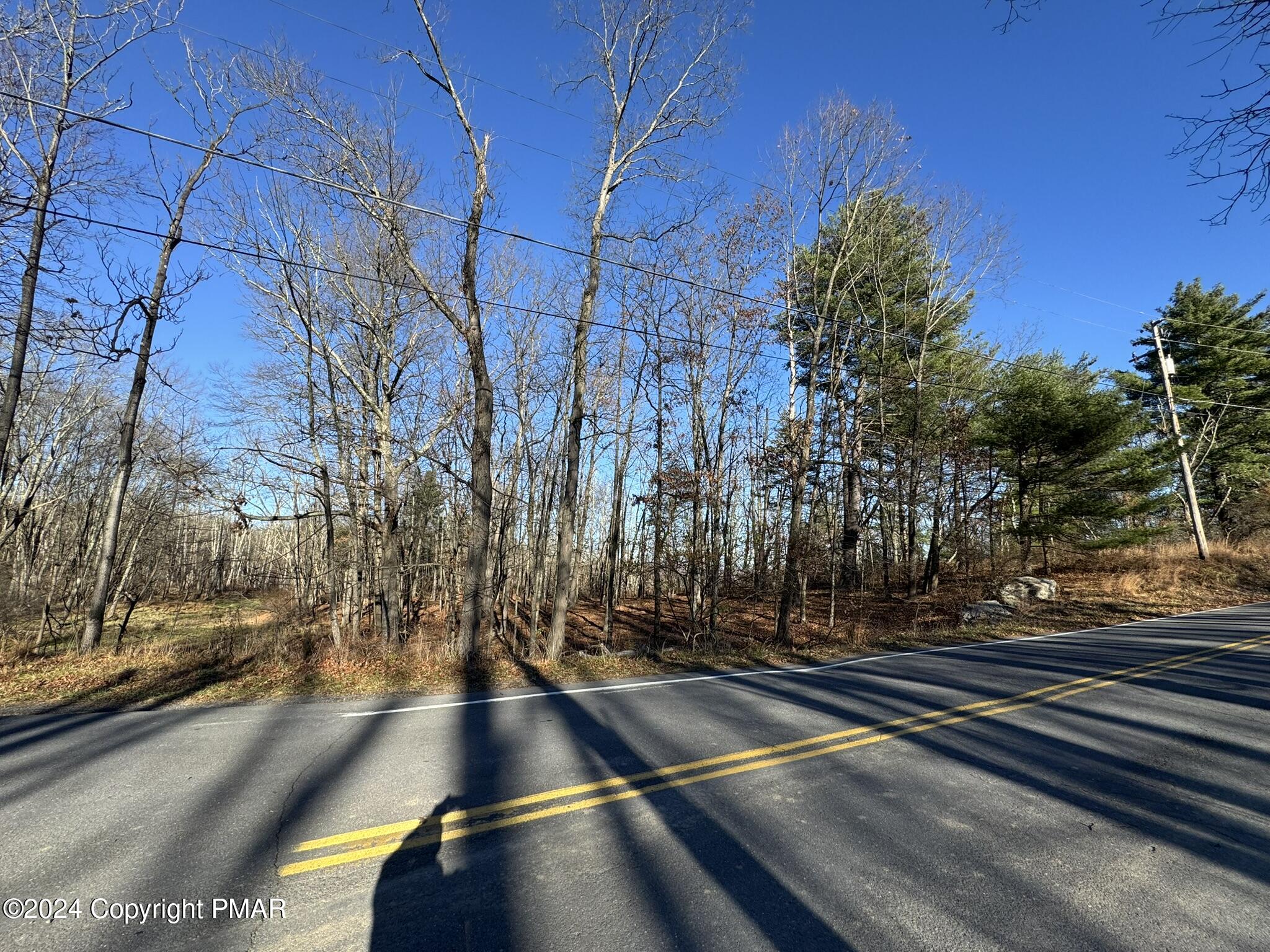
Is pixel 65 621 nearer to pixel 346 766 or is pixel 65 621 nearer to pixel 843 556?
pixel 346 766

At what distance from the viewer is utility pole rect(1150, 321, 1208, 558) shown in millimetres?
20312

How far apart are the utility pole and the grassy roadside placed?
127cm

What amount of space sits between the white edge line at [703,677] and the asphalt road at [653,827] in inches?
19.6

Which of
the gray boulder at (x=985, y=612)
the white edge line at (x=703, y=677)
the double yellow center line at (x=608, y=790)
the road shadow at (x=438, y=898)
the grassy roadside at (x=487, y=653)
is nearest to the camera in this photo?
the road shadow at (x=438, y=898)

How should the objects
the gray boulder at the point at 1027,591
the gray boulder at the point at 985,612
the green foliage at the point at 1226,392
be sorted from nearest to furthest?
the gray boulder at the point at 985,612, the gray boulder at the point at 1027,591, the green foliage at the point at 1226,392

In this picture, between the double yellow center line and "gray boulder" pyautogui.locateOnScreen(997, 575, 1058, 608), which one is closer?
the double yellow center line

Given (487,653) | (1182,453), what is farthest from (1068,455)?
(487,653)

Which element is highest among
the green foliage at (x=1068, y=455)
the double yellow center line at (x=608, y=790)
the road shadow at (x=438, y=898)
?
the green foliage at (x=1068, y=455)

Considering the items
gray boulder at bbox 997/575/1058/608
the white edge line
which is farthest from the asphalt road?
gray boulder at bbox 997/575/1058/608

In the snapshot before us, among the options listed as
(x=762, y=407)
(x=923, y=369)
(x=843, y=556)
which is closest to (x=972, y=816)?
(x=762, y=407)

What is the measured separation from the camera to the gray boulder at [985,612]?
14.6 metres

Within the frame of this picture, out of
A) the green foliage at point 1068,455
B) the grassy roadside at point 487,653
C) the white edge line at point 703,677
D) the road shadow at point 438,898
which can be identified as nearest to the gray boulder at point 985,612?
the grassy roadside at point 487,653

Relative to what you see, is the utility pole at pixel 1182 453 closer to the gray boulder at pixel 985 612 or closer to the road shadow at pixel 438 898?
the gray boulder at pixel 985 612

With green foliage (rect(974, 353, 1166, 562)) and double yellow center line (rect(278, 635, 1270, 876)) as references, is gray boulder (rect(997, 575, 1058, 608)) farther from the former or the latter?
double yellow center line (rect(278, 635, 1270, 876))
